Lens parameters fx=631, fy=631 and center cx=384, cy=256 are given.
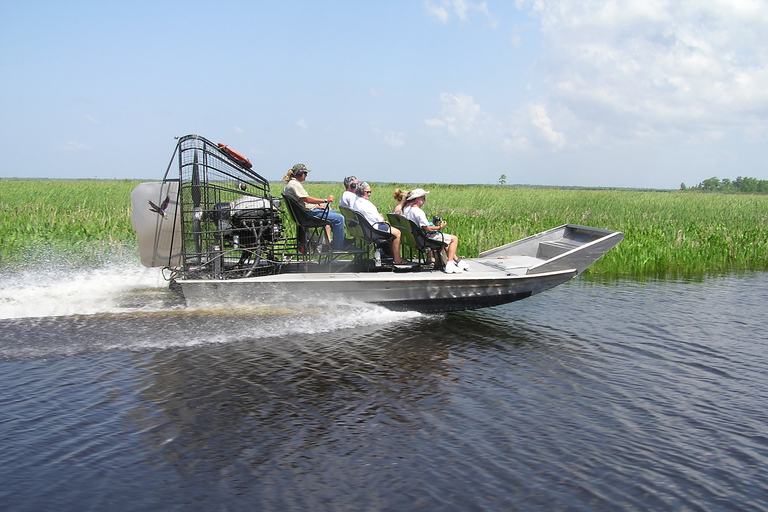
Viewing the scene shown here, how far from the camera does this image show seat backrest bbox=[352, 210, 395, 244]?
31.4ft

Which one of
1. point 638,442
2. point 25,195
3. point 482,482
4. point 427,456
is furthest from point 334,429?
point 25,195

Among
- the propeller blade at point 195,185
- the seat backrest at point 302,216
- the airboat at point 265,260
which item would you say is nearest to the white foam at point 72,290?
the airboat at point 265,260

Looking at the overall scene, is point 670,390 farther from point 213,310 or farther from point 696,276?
point 696,276

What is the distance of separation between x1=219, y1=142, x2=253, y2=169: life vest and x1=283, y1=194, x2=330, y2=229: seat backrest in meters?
0.72

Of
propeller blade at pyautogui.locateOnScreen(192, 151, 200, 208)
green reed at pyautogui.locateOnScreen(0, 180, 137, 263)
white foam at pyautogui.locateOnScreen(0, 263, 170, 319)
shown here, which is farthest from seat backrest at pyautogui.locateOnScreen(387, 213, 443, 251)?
green reed at pyautogui.locateOnScreen(0, 180, 137, 263)

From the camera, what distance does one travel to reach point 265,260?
30.3 ft

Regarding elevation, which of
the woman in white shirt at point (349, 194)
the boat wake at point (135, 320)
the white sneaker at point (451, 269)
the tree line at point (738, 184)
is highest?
the tree line at point (738, 184)

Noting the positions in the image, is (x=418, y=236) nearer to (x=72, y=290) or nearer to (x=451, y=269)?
(x=451, y=269)

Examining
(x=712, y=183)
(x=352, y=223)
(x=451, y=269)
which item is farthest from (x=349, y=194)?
(x=712, y=183)

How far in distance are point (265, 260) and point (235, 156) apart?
1.55m

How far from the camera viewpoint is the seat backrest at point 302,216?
9484mm

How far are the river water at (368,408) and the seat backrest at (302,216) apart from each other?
4.45 feet

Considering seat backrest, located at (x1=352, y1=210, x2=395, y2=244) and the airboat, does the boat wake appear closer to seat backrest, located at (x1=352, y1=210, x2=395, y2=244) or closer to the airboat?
the airboat

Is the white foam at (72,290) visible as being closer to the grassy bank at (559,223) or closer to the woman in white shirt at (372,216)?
the grassy bank at (559,223)
